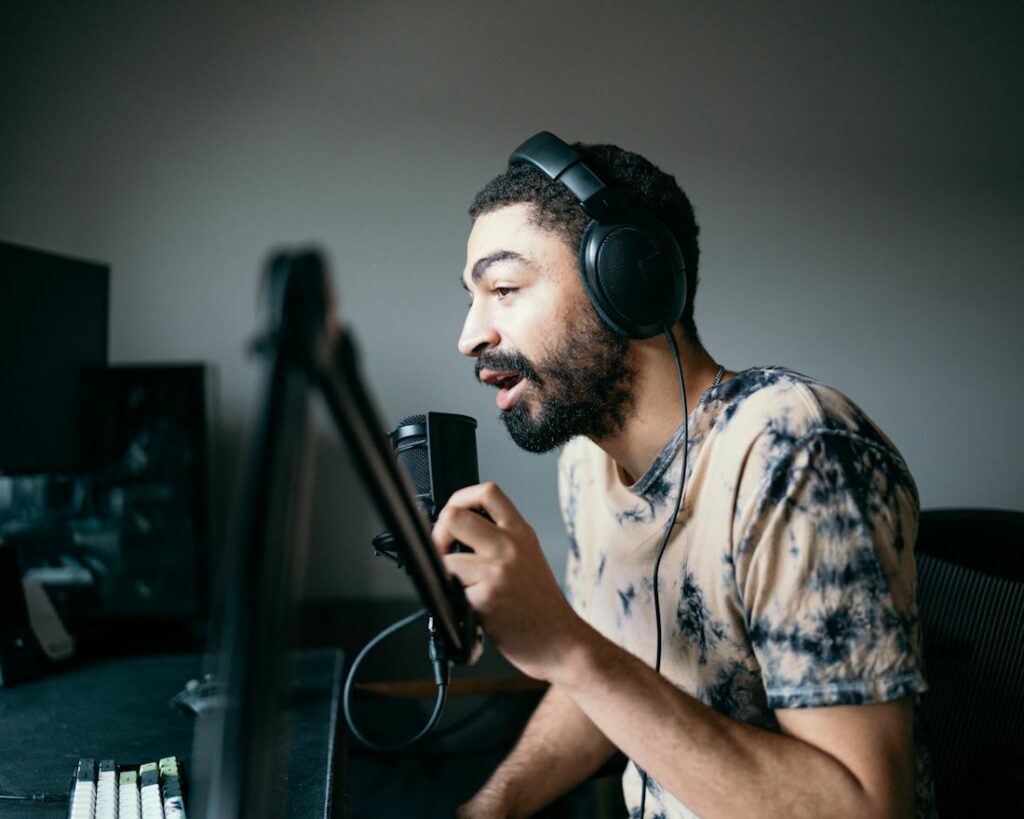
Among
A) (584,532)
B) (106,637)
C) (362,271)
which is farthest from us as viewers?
(362,271)

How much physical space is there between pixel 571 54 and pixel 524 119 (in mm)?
160

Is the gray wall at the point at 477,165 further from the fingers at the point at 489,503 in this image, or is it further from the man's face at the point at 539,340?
the fingers at the point at 489,503

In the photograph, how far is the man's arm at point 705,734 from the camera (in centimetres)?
61

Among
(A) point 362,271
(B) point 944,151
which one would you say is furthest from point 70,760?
(B) point 944,151

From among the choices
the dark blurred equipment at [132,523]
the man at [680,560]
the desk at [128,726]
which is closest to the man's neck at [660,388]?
the man at [680,560]

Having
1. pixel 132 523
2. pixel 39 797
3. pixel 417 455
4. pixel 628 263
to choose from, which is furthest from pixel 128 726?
pixel 628 263

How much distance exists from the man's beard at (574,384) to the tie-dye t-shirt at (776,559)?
0.09 meters

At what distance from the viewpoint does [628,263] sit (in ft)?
2.68

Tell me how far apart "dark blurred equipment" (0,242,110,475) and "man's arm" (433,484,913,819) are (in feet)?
2.94

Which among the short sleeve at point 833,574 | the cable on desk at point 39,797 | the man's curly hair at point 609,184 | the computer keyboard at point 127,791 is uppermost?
the man's curly hair at point 609,184

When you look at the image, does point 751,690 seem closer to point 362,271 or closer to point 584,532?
point 584,532

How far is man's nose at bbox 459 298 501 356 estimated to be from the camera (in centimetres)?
91

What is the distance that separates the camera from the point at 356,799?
982 mm

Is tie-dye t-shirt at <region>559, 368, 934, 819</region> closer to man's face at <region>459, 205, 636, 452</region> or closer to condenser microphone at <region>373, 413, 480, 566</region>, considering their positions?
man's face at <region>459, 205, 636, 452</region>
